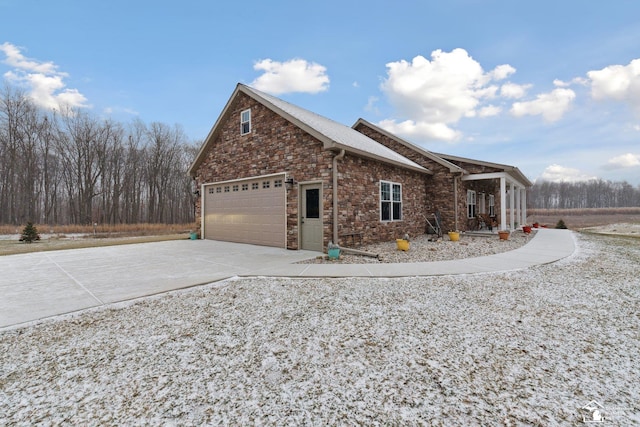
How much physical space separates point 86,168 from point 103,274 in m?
25.2

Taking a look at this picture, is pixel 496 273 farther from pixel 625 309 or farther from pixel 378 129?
pixel 378 129

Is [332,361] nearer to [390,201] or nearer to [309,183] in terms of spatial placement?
[309,183]

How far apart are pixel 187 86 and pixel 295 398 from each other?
1385 centimetres

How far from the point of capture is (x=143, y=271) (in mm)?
5836

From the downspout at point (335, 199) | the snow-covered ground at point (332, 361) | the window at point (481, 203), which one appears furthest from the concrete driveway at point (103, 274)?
the window at point (481, 203)

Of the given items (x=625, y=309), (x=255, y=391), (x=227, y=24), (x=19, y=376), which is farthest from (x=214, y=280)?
(x=227, y=24)

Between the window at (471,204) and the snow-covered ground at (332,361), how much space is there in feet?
33.9

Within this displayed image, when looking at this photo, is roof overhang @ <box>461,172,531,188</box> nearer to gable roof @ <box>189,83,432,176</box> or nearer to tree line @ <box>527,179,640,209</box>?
gable roof @ <box>189,83,432,176</box>

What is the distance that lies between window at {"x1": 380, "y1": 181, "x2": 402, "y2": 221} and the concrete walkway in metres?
3.56

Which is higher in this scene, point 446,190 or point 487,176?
point 487,176

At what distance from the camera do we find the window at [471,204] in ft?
Answer: 45.7

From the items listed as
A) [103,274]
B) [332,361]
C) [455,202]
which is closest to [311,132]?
[103,274]

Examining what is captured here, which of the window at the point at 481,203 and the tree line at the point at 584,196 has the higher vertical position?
the tree line at the point at 584,196

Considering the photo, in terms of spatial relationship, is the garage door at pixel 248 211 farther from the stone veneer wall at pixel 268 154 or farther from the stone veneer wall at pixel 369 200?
the stone veneer wall at pixel 369 200
